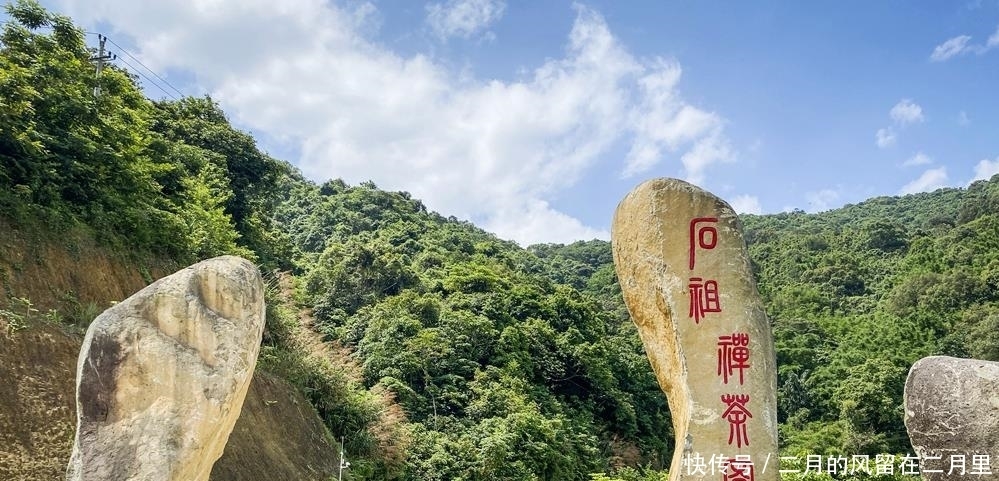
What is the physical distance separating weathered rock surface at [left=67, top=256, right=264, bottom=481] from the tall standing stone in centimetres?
264

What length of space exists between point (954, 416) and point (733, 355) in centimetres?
142

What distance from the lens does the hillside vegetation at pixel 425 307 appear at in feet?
36.5

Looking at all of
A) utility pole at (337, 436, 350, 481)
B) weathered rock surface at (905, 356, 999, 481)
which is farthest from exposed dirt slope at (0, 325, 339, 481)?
weathered rock surface at (905, 356, 999, 481)

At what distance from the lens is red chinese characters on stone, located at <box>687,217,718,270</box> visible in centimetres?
504

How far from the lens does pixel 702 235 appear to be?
16.5 ft

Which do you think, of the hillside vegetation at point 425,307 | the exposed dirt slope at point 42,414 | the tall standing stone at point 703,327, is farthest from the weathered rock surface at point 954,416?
the hillside vegetation at point 425,307

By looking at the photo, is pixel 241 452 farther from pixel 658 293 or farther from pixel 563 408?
pixel 563 408

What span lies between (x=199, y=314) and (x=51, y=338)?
6.17 metres

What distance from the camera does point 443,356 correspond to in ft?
69.1

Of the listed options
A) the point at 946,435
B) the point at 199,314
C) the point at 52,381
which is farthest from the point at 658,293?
the point at 52,381

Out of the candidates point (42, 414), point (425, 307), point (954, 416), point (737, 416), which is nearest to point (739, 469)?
point (737, 416)

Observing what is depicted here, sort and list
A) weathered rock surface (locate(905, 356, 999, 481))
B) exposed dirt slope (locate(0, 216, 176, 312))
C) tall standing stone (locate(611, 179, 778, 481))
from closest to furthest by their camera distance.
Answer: weathered rock surface (locate(905, 356, 999, 481)) → tall standing stone (locate(611, 179, 778, 481)) → exposed dirt slope (locate(0, 216, 176, 312))

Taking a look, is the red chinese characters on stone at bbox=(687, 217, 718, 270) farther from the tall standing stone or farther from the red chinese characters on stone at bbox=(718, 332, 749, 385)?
the red chinese characters on stone at bbox=(718, 332, 749, 385)

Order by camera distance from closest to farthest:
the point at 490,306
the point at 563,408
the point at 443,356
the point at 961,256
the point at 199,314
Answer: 1. the point at 199,314
2. the point at 443,356
3. the point at 563,408
4. the point at 490,306
5. the point at 961,256
